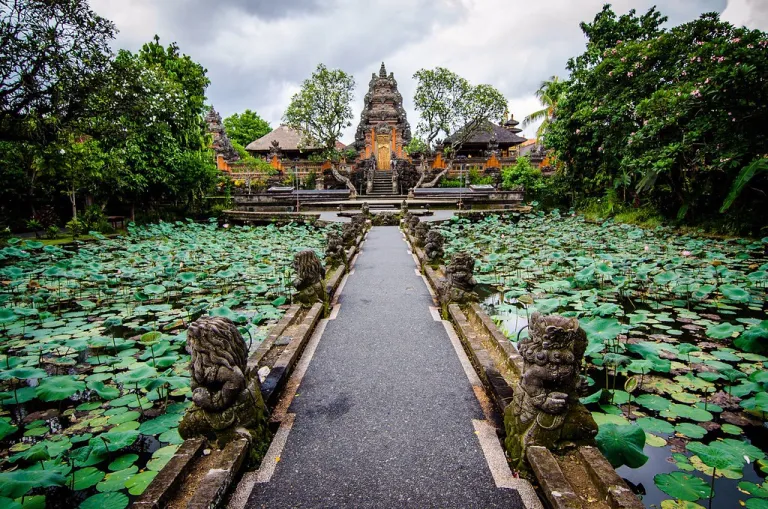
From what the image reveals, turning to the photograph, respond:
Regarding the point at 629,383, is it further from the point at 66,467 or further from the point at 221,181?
the point at 221,181

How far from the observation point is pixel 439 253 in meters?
7.88

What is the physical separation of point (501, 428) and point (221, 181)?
2449 cm

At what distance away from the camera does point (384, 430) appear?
286 centimetres

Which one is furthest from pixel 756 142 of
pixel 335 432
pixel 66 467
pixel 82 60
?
pixel 82 60

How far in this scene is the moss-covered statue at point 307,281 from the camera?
5398 mm

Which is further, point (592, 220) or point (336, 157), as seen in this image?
point (336, 157)

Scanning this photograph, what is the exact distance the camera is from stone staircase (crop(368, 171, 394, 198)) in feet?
86.4

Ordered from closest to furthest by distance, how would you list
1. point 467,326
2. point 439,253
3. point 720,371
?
point 720,371, point 467,326, point 439,253

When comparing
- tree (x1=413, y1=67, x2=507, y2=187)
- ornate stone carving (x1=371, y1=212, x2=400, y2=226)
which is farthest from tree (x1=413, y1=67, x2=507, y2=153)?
ornate stone carving (x1=371, y1=212, x2=400, y2=226)

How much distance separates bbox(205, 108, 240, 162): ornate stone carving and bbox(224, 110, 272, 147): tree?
29.5 feet

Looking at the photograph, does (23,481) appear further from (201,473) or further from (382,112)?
(382,112)

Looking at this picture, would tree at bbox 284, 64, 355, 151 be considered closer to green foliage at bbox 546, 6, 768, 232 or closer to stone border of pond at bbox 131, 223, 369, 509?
green foliage at bbox 546, 6, 768, 232

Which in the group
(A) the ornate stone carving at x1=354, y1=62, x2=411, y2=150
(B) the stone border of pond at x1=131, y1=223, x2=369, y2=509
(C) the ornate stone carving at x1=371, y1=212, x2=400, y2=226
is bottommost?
(B) the stone border of pond at x1=131, y1=223, x2=369, y2=509

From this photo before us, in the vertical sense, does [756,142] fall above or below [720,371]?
above
